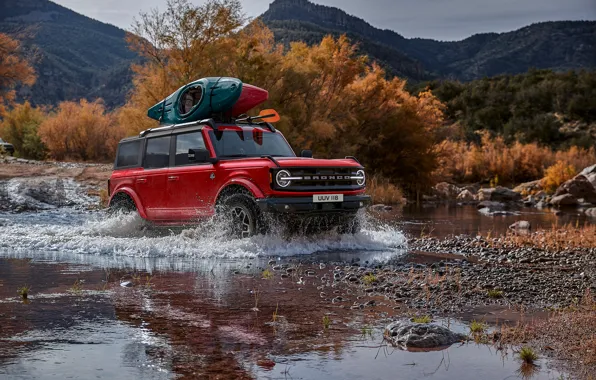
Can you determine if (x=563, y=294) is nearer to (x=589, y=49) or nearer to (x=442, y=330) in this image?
(x=442, y=330)

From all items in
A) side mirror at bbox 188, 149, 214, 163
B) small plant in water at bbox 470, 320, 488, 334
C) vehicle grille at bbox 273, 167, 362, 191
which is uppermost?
side mirror at bbox 188, 149, 214, 163

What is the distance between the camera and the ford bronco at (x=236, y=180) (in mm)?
10883

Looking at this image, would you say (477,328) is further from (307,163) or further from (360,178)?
(360,178)

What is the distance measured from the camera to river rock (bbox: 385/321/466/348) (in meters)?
5.34

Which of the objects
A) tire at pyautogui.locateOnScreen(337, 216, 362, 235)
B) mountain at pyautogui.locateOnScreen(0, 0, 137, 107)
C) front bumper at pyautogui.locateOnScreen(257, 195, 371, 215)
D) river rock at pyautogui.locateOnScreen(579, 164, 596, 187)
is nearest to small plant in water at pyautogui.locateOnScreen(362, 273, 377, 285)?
front bumper at pyautogui.locateOnScreen(257, 195, 371, 215)

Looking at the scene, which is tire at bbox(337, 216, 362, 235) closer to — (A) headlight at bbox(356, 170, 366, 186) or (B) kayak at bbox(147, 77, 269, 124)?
(A) headlight at bbox(356, 170, 366, 186)

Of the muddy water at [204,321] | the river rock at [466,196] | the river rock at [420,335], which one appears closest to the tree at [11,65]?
the river rock at [466,196]

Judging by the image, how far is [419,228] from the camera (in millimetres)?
17219

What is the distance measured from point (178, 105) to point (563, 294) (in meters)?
8.72

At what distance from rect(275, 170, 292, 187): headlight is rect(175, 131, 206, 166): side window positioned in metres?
1.82

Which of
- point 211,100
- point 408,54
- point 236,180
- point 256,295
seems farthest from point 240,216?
point 408,54

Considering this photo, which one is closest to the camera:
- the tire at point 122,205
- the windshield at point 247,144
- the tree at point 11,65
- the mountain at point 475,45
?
the windshield at point 247,144

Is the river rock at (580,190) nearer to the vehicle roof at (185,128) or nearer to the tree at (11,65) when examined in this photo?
the vehicle roof at (185,128)

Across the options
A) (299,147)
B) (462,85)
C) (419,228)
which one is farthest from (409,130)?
(462,85)
